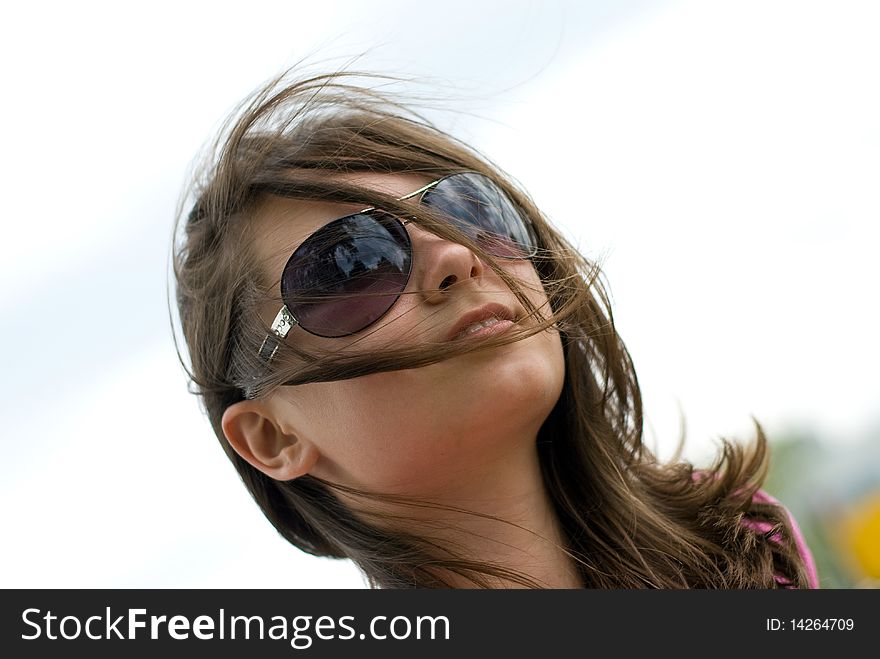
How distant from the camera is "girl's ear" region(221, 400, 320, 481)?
179 cm

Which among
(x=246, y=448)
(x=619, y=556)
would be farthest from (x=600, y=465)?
(x=246, y=448)

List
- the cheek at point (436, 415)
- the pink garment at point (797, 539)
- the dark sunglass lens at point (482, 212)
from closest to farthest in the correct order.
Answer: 1. the cheek at point (436, 415)
2. the dark sunglass lens at point (482, 212)
3. the pink garment at point (797, 539)

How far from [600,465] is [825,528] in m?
2.23

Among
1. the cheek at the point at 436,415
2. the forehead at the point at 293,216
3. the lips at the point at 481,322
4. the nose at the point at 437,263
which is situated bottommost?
the cheek at the point at 436,415

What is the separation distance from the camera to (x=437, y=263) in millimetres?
1585

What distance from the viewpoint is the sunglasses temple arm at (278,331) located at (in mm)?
1641

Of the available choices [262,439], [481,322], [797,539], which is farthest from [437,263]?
[797,539]

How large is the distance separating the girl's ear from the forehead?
1.09 ft

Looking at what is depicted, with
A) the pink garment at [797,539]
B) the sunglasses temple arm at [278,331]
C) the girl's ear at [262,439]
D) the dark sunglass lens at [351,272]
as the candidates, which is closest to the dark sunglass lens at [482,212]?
the dark sunglass lens at [351,272]

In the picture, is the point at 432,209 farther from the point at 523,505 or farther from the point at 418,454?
the point at 523,505

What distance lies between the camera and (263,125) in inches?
75.1

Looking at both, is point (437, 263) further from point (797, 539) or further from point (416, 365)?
point (797, 539)

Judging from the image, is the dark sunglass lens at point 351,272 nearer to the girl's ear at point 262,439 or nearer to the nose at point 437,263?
the nose at point 437,263

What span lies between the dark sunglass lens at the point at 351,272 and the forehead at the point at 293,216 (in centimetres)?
6
